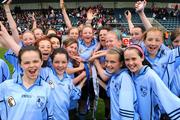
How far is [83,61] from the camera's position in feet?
18.8

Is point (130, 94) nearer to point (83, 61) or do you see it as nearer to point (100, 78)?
point (100, 78)

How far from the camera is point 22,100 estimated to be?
389cm

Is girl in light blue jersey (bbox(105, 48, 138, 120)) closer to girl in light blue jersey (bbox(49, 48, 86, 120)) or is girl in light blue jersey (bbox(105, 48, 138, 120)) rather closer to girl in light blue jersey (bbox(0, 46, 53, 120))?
girl in light blue jersey (bbox(49, 48, 86, 120))

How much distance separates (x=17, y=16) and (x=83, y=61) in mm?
32243

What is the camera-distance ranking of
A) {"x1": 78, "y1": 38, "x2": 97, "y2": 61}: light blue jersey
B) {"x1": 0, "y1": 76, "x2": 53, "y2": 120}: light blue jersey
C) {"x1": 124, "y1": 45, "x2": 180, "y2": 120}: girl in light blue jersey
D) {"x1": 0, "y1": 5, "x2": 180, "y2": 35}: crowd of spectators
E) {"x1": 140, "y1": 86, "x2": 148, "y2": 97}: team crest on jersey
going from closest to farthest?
{"x1": 0, "y1": 76, "x2": 53, "y2": 120}: light blue jersey
{"x1": 124, "y1": 45, "x2": 180, "y2": 120}: girl in light blue jersey
{"x1": 140, "y1": 86, "x2": 148, "y2": 97}: team crest on jersey
{"x1": 78, "y1": 38, "x2": 97, "y2": 61}: light blue jersey
{"x1": 0, "y1": 5, "x2": 180, "y2": 35}: crowd of spectators

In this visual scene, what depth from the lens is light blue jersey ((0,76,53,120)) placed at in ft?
12.8

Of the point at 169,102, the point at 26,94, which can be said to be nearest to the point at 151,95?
the point at 169,102

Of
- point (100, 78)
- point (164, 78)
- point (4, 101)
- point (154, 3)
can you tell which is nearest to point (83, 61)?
point (100, 78)

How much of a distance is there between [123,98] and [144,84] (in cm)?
31

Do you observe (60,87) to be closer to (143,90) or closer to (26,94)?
(26,94)

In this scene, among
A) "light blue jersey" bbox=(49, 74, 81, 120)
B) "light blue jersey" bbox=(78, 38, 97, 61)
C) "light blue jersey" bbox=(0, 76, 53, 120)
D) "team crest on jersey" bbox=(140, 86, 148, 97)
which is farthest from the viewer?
"light blue jersey" bbox=(78, 38, 97, 61)

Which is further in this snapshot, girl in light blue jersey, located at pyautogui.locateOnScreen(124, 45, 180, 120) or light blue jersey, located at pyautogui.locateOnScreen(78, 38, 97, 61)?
light blue jersey, located at pyautogui.locateOnScreen(78, 38, 97, 61)

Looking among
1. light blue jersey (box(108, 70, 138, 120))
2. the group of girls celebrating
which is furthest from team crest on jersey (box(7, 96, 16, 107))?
light blue jersey (box(108, 70, 138, 120))

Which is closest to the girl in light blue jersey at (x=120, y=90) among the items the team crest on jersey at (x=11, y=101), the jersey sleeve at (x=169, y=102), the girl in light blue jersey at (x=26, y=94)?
the jersey sleeve at (x=169, y=102)
